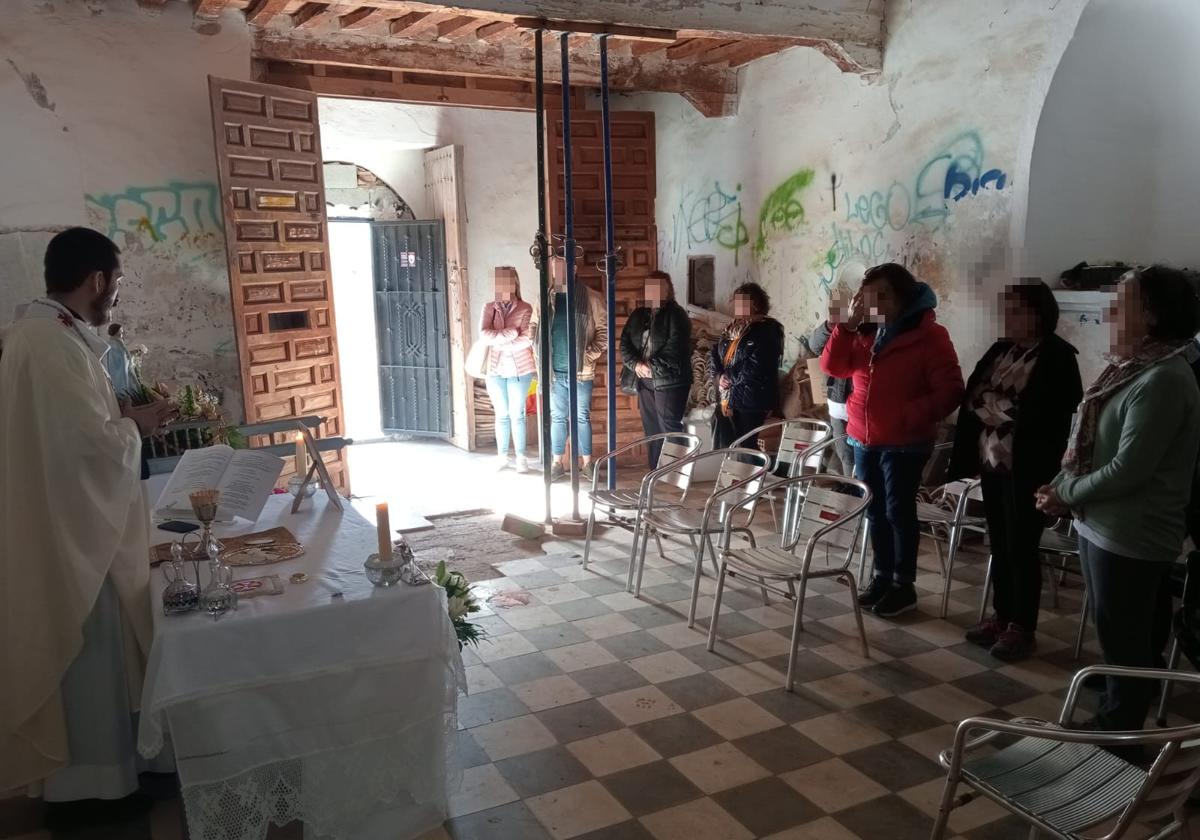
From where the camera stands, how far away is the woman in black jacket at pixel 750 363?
550 cm

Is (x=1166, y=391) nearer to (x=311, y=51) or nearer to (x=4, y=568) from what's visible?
(x=4, y=568)

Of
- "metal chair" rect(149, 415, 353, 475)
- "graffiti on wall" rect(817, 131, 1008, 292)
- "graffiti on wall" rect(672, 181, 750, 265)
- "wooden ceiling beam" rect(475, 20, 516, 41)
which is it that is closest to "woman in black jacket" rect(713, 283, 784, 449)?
"graffiti on wall" rect(817, 131, 1008, 292)

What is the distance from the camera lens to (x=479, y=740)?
10.1 ft

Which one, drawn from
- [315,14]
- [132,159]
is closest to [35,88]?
[132,159]

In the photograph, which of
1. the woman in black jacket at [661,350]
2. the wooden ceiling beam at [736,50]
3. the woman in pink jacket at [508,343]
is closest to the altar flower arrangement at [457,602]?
the woman in black jacket at [661,350]

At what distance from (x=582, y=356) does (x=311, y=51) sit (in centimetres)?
287

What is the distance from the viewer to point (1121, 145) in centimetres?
507

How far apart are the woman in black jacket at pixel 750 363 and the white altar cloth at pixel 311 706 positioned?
138 inches

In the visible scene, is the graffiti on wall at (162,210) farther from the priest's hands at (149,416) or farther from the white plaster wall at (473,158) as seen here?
the priest's hands at (149,416)

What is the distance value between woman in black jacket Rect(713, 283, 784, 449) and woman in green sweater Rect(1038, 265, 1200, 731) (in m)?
2.79

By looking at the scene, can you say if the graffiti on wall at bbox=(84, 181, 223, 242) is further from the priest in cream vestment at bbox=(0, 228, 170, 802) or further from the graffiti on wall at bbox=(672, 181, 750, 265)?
the graffiti on wall at bbox=(672, 181, 750, 265)

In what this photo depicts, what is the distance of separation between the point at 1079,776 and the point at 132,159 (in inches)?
230

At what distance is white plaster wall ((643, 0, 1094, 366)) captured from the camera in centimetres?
491

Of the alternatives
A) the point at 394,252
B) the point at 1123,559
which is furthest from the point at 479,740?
the point at 394,252
